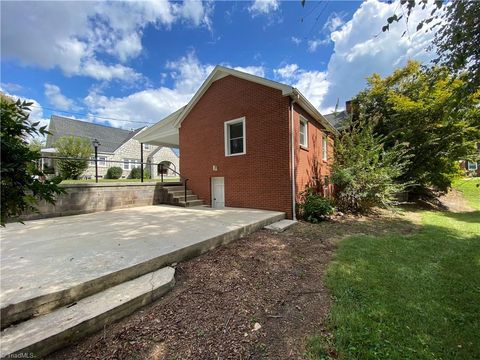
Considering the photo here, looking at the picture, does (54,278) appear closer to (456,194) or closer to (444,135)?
(444,135)

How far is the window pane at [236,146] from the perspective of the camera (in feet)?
28.0

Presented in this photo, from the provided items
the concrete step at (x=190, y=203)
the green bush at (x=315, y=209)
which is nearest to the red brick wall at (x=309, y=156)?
the green bush at (x=315, y=209)

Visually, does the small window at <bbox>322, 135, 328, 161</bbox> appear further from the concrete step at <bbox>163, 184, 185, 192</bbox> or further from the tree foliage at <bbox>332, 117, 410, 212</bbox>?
the concrete step at <bbox>163, 184, 185, 192</bbox>

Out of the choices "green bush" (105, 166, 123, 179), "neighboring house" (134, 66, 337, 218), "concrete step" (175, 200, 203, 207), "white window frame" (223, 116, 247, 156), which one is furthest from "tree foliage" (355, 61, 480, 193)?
"green bush" (105, 166, 123, 179)

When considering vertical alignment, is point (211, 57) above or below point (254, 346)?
above

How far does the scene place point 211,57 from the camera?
1085 cm

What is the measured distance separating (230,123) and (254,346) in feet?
25.4

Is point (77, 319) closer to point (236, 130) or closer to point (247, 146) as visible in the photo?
point (247, 146)

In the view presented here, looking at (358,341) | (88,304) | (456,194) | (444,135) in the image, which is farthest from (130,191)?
(456,194)

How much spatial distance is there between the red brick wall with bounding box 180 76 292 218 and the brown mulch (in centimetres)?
372

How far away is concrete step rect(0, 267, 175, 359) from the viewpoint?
68.9 inches

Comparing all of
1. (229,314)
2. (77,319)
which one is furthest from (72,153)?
(229,314)

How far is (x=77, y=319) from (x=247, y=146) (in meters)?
6.85

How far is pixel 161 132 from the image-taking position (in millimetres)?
11727
